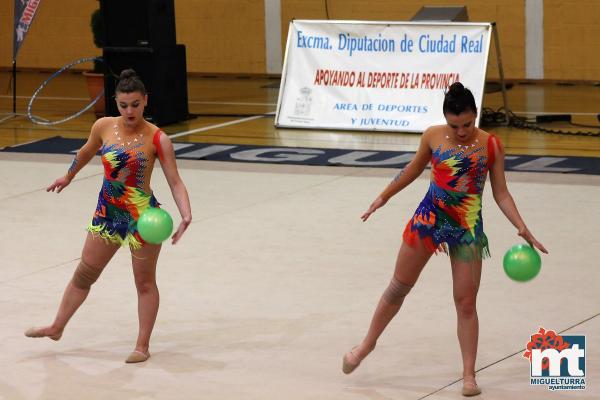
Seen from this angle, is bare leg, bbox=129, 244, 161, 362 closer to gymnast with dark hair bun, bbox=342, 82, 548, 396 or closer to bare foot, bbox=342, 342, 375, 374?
bare foot, bbox=342, 342, 375, 374

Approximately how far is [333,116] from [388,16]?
16.2 ft

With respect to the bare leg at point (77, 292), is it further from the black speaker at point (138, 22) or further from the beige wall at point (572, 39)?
the beige wall at point (572, 39)

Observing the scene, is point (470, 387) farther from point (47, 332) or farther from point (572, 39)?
point (572, 39)

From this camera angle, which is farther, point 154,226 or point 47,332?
point 47,332

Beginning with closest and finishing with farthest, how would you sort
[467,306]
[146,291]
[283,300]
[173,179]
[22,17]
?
[467,306] < [173,179] < [146,291] < [283,300] < [22,17]

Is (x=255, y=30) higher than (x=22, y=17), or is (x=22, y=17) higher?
(x=22, y=17)

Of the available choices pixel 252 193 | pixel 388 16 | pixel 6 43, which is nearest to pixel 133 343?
pixel 252 193

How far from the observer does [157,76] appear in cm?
1442

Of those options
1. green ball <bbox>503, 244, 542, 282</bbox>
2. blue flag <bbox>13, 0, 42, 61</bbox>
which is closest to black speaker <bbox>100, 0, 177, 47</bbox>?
blue flag <bbox>13, 0, 42, 61</bbox>

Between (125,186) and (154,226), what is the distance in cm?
45

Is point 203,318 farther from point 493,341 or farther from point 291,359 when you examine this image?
point 493,341

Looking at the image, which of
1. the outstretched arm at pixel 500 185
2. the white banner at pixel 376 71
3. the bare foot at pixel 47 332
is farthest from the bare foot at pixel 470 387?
the white banner at pixel 376 71

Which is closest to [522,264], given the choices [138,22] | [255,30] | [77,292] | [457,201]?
[457,201]

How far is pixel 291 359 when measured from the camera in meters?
6.07
